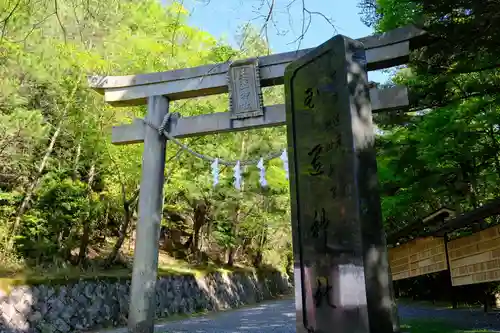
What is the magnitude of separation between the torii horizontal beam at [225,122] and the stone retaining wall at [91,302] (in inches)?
185

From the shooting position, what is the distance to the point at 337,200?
2918 millimetres

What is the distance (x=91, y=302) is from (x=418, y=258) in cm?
818

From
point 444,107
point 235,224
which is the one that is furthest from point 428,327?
point 235,224

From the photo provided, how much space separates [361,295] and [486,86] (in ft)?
17.2

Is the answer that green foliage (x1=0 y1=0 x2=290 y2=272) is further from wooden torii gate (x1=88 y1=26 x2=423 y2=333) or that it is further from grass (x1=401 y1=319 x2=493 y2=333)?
wooden torii gate (x1=88 y1=26 x2=423 y2=333)

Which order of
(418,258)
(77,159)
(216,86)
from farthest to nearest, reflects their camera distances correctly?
(77,159) → (418,258) → (216,86)

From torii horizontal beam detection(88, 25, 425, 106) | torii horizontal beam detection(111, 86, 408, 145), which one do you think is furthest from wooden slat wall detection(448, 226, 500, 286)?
torii horizontal beam detection(88, 25, 425, 106)

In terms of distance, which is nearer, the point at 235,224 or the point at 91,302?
the point at 91,302

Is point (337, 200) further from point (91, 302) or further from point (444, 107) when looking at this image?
point (91, 302)

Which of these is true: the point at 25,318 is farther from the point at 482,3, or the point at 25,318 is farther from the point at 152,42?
the point at 482,3

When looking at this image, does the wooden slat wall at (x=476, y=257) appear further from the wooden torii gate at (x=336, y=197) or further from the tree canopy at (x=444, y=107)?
the wooden torii gate at (x=336, y=197)

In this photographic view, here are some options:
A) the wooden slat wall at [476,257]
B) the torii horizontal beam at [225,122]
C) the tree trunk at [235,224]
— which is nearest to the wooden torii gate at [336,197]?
the torii horizontal beam at [225,122]

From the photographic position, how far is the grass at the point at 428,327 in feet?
24.6

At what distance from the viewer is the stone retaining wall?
30.7ft
